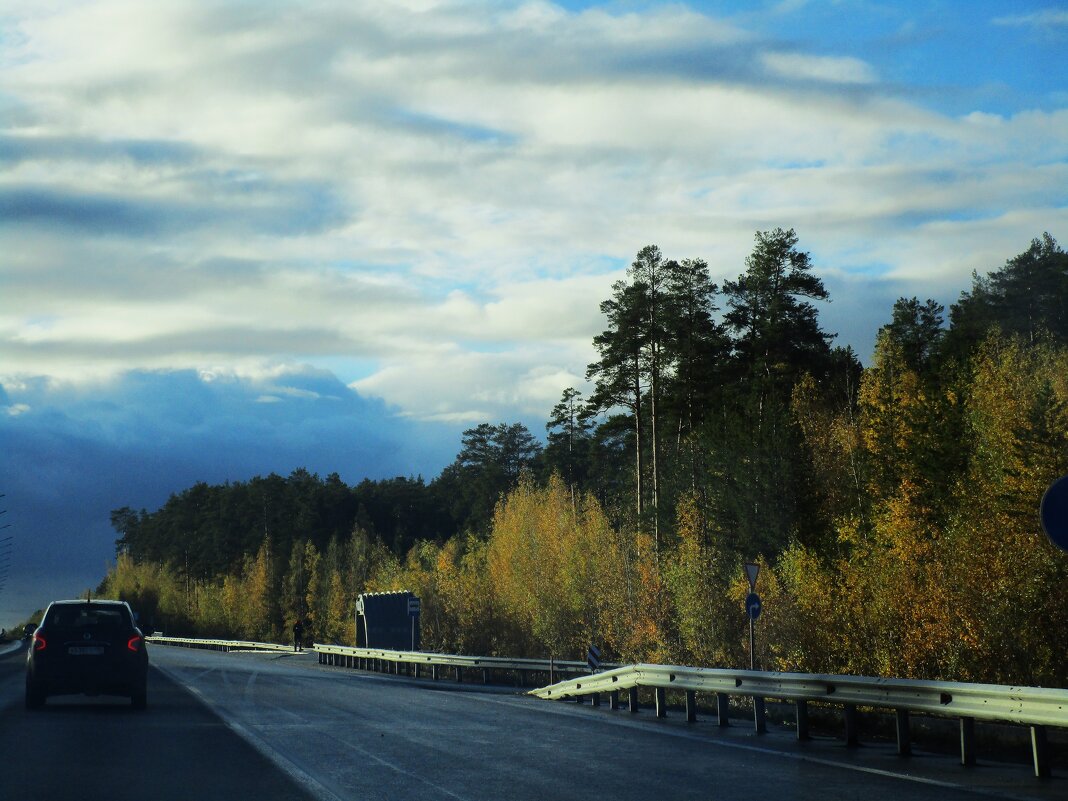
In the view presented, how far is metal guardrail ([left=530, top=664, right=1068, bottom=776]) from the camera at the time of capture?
12.2 metres

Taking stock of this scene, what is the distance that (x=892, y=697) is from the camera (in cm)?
1455

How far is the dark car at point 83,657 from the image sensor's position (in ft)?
71.6

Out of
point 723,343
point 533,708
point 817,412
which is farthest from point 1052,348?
point 533,708

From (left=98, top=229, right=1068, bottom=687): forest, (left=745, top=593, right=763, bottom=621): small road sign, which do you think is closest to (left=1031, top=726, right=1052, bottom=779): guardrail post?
(left=745, top=593, right=763, bottom=621): small road sign

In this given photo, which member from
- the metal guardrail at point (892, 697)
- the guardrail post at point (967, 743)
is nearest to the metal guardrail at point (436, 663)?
the metal guardrail at point (892, 697)

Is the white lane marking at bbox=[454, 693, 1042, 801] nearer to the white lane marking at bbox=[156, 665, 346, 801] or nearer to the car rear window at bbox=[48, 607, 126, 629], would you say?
the white lane marking at bbox=[156, 665, 346, 801]

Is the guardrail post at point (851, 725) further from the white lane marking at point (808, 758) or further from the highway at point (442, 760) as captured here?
the white lane marking at point (808, 758)

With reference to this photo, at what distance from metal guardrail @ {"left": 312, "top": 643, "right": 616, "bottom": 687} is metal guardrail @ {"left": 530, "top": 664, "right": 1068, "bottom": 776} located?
15128mm

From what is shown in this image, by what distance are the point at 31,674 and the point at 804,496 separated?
151 feet

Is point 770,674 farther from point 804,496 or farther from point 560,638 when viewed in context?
point 560,638

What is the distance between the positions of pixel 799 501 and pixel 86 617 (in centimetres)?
4546

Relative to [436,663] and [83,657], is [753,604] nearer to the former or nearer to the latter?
[83,657]

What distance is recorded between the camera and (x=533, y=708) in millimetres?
23656

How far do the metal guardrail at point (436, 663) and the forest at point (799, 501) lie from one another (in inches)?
514
